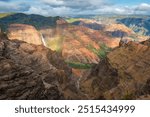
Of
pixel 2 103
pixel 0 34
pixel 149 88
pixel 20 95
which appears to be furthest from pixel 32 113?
pixel 0 34

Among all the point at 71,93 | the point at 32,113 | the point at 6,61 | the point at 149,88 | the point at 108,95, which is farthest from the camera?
the point at 71,93

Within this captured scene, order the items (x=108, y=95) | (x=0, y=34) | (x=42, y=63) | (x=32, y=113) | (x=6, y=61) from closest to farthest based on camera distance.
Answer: (x=32, y=113) < (x=6, y=61) < (x=108, y=95) < (x=42, y=63) < (x=0, y=34)

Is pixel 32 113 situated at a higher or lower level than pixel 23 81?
higher

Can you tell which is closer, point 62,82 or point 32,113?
point 32,113

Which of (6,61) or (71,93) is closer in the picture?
(6,61)

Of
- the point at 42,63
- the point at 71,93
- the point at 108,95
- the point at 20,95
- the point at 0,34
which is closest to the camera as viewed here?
the point at 20,95

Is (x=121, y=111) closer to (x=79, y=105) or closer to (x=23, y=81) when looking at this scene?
(x=79, y=105)

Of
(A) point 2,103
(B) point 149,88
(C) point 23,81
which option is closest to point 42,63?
(B) point 149,88

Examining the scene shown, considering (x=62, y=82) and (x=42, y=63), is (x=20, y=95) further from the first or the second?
(x=42, y=63)

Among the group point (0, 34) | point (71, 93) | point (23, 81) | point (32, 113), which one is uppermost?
point (32, 113)
